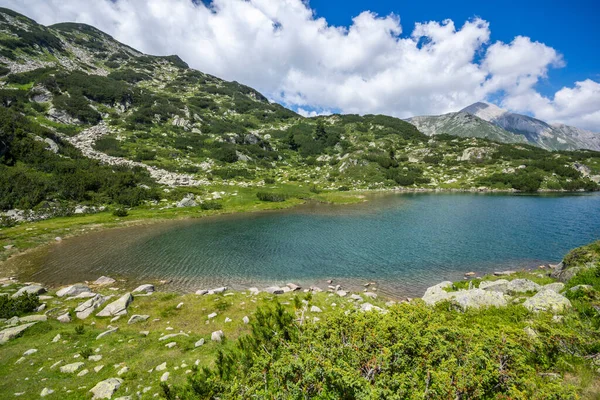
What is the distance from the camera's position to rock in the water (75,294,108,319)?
17844 mm

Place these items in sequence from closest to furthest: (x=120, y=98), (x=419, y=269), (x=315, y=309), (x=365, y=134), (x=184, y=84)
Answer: (x=315, y=309)
(x=419, y=269)
(x=120, y=98)
(x=365, y=134)
(x=184, y=84)

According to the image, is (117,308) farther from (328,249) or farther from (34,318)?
(328,249)

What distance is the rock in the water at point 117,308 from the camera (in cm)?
1803

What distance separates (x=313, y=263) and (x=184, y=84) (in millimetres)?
202413

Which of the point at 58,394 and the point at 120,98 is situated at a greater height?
the point at 120,98

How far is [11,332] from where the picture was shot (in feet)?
47.7

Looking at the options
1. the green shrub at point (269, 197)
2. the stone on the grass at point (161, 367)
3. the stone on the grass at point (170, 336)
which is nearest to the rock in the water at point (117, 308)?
the stone on the grass at point (170, 336)

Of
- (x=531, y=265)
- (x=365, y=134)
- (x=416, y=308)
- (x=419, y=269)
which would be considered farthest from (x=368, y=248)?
(x=365, y=134)

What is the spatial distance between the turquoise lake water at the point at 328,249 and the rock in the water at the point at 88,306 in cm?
664

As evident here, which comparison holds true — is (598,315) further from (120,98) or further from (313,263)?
(120,98)

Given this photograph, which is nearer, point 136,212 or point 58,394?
point 58,394

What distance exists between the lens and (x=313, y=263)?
1225 inches

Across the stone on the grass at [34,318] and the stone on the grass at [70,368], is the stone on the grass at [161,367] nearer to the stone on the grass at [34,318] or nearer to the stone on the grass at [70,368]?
the stone on the grass at [70,368]

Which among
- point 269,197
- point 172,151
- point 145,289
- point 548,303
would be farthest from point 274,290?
point 172,151
